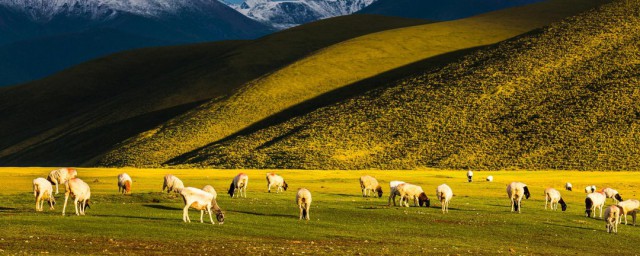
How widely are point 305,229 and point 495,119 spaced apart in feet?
337

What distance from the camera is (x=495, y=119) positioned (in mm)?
138750

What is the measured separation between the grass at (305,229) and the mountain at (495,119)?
62972mm

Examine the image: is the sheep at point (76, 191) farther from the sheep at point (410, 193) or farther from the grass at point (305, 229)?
the sheep at point (410, 193)

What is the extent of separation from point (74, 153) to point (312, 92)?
53777 millimetres

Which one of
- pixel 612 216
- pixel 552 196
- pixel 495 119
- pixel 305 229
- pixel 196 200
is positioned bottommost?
pixel 305 229

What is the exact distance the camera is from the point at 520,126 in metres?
134

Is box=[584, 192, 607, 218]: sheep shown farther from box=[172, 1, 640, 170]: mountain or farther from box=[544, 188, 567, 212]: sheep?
box=[172, 1, 640, 170]: mountain

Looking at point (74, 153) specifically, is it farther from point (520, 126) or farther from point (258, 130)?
point (520, 126)

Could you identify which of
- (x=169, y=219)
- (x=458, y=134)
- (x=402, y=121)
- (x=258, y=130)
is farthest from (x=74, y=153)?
(x=169, y=219)

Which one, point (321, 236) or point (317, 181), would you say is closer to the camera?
point (321, 236)

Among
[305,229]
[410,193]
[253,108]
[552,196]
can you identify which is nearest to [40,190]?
[305,229]

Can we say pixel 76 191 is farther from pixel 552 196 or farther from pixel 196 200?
pixel 552 196

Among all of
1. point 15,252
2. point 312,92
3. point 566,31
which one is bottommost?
point 15,252

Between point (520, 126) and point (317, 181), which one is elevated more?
point (520, 126)
